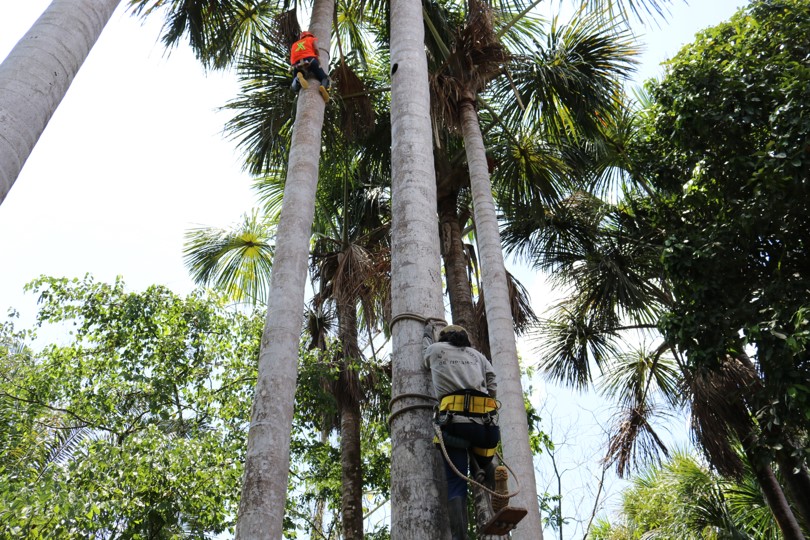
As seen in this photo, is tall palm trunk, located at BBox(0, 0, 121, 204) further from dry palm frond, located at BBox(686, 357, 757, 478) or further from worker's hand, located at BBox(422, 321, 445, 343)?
dry palm frond, located at BBox(686, 357, 757, 478)

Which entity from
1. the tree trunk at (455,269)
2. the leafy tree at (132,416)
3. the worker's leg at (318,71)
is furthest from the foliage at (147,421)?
the worker's leg at (318,71)

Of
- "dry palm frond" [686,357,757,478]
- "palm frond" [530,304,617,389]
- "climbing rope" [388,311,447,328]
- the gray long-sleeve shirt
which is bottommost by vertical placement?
the gray long-sleeve shirt

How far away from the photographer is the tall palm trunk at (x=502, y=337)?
7129 mm

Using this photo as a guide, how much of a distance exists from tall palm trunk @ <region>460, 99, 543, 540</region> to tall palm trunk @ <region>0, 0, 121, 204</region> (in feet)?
16.9

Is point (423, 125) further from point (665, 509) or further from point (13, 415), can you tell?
point (665, 509)

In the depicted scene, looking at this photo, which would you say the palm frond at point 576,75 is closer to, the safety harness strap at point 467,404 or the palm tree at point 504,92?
the palm tree at point 504,92

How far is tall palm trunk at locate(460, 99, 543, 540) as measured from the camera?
281 inches

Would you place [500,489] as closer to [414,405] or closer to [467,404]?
[467,404]

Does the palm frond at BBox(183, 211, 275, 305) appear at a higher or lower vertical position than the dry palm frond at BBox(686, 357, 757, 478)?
higher

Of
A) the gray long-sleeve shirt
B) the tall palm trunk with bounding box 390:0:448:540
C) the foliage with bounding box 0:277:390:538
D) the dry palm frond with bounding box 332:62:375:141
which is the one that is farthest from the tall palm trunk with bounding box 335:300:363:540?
the gray long-sleeve shirt

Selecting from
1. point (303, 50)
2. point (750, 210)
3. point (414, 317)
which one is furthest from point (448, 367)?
point (750, 210)

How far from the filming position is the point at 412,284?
4980 millimetres

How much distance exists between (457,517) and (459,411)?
63 cm

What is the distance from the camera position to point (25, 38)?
15.2 feet
